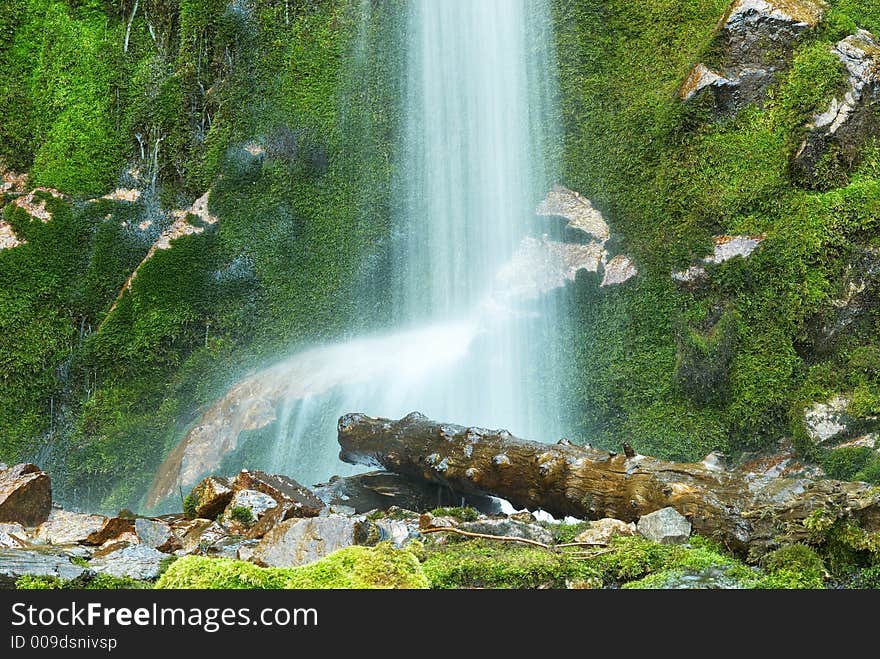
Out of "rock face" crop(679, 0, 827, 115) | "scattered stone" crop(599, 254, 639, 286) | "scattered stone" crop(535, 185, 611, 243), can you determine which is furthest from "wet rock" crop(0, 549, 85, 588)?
"rock face" crop(679, 0, 827, 115)

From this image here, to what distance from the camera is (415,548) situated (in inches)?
179

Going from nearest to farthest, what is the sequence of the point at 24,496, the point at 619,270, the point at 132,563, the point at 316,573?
the point at 316,573, the point at 132,563, the point at 24,496, the point at 619,270

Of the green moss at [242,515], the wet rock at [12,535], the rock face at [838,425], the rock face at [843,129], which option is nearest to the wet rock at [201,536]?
the green moss at [242,515]

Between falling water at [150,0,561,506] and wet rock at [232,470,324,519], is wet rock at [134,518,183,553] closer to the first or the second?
wet rock at [232,470,324,519]

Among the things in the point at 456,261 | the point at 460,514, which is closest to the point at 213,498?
the point at 460,514

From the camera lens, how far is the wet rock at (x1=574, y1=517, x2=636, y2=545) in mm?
4879

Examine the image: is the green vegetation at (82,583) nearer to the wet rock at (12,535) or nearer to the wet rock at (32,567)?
the wet rock at (32,567)

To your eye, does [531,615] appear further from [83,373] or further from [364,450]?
[83,373]

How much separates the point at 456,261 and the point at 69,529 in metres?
9.20

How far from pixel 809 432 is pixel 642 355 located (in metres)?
3.13

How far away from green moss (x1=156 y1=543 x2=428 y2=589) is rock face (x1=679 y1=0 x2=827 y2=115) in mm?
11695

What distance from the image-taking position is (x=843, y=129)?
11516mm

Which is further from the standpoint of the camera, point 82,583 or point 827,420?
point 827,420

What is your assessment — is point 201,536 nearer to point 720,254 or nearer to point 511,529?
point 511,529
